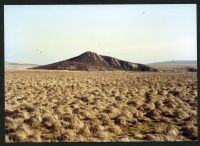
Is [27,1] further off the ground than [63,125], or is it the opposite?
[27,1]

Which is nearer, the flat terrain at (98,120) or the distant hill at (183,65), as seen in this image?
the flat terrain at (98,120)

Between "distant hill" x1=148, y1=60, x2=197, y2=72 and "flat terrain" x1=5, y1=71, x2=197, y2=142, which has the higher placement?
"distant hill" x1=148, y1=60, x2=197, y2=72

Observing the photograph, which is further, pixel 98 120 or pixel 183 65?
pixel 183 65

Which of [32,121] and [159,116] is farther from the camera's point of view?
[159,116]

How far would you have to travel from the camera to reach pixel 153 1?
9.71m

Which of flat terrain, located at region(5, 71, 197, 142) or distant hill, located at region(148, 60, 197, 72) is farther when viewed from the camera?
distant hill, located at region(148, 60, 197, 72)

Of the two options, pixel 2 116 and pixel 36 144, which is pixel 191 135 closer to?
pixel 36 144

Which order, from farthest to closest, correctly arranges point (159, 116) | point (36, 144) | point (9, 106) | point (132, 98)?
point (132, 98) → point (9, 106) → point (159, 116) → point (36, 144)

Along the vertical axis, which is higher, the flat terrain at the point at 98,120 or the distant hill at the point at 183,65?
the distant hill at the point at 183,65

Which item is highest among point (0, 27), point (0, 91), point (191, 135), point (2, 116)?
point (0, 27)

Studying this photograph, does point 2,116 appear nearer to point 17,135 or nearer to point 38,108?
point 17,135

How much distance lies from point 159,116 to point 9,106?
4964mm

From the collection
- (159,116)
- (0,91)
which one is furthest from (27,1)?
(159,116)

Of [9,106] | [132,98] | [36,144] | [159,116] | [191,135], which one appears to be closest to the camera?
[36,144]
